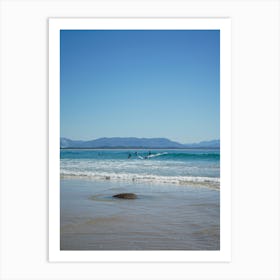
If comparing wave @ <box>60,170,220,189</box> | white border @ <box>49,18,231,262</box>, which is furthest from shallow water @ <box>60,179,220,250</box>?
wave @ <box>60,170,220,189</box>

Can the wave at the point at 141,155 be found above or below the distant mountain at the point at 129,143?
below

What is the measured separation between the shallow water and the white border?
0.19ft

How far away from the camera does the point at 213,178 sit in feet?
14.7

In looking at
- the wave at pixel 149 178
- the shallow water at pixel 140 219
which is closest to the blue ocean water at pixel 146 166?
the wave at pixel 149 178

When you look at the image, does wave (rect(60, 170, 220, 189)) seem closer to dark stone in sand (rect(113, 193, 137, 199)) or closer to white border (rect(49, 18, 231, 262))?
dark stone in sand (rect(113, 193, 137, 199))

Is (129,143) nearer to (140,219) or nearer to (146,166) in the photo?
(146,166)

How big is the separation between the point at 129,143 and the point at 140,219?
5.89 feet

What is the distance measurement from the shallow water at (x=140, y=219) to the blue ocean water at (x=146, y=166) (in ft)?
1.84

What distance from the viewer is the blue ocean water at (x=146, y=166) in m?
4.43

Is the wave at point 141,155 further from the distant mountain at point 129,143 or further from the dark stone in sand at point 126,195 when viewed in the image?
the dark stone in sand at point 126,195

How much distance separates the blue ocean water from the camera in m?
4.43
